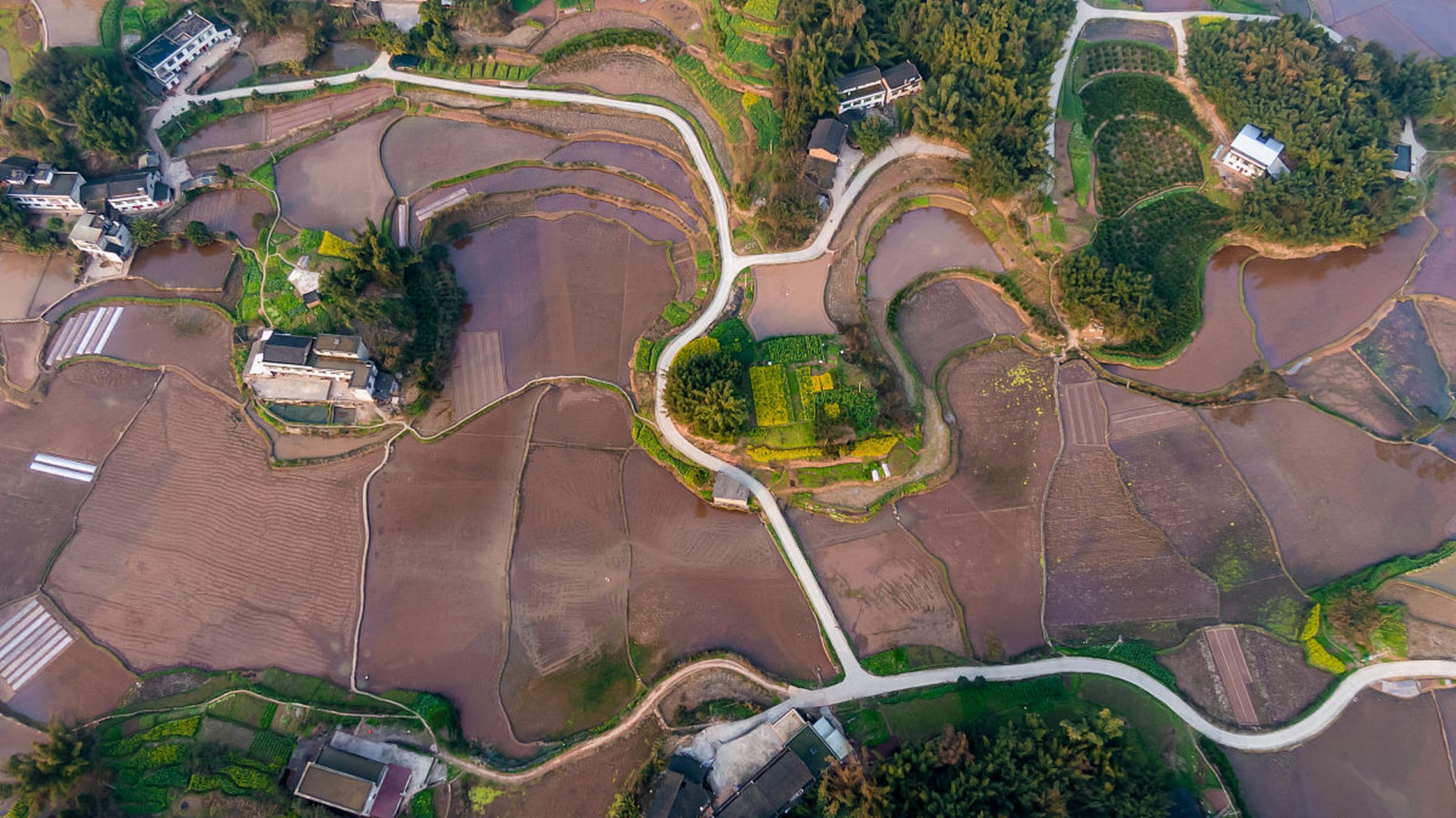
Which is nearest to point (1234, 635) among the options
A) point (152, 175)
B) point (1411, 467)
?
point (1411, 467)

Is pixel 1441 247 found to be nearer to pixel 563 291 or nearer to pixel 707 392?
pixel 707 392

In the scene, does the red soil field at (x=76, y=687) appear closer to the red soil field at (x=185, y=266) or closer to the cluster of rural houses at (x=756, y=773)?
the red soil field at (x=185, y=266)

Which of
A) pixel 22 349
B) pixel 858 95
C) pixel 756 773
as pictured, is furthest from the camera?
pixel 858 95

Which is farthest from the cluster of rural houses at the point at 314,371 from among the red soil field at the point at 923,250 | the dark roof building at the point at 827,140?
the red soil field at the point at 923,250

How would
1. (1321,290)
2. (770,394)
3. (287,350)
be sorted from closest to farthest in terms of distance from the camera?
(287,350) < (770,394) < (1321,290)

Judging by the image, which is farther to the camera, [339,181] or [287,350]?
[339,181]

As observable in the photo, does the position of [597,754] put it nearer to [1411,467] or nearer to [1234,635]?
[1234,635]

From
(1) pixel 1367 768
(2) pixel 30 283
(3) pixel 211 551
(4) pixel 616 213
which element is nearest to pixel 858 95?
(4) pixel 616 213
